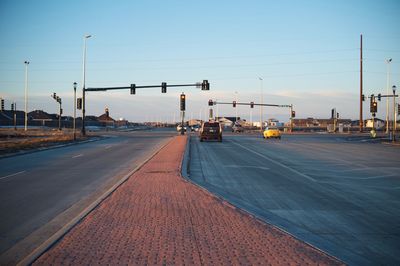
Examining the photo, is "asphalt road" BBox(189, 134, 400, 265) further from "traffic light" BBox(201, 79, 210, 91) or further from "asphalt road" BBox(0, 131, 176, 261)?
"traffic light" BBox(201, 79, 210, 91)

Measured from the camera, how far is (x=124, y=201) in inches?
369

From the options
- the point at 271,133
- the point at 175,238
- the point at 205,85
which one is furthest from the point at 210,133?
the point at 175,238

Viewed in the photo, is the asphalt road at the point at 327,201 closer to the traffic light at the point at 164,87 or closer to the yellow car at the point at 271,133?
the traffic light at the point at 164,87

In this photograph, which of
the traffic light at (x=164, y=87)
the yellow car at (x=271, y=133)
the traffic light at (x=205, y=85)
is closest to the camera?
the traffic light at (x=164, y=87)

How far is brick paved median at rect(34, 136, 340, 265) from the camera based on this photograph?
18.0 feet

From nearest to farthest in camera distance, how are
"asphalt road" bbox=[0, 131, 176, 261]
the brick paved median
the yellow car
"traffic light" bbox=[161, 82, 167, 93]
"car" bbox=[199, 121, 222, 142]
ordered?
the brick paved median → "asphalt road" bbox=[0, 131, 176, 261] → "car" bbox=[199, 121, 222, 142] → "traffic light" bbox=[161, 82, 167, 93] → the yellow car

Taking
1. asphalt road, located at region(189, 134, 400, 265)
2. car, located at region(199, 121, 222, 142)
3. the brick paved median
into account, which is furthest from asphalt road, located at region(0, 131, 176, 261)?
car, located at region(199, 121, 222, 142)

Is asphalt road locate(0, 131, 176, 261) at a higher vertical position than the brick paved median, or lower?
lower

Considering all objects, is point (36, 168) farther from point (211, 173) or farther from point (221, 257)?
point (221, 257)

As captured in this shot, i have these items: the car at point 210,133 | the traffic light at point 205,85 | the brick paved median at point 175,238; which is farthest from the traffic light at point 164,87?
the brick paved median at point 175,238

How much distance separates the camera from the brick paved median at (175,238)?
548cm

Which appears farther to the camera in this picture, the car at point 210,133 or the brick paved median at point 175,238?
the car at point 210,133

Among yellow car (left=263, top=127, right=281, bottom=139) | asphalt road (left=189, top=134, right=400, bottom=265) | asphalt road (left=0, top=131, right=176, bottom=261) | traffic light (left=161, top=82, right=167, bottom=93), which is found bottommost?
asphalt road (left=0, top=131, right=176, bottom=261)

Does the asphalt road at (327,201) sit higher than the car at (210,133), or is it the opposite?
the car at (210,133)
